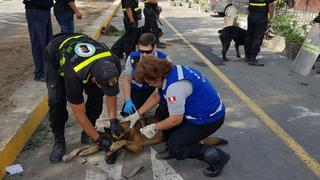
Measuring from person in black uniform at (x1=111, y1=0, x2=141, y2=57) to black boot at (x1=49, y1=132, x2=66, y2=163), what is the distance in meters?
3.87

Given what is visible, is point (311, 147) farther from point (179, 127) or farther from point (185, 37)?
point (185, 37)

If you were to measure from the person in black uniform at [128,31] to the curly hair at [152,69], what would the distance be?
4515mm

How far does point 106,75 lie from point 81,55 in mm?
340

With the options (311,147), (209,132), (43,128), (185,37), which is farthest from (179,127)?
(185,37)

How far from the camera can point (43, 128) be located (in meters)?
4.83

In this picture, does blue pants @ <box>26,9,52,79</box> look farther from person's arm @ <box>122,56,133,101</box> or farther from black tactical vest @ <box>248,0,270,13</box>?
black tactical vest @ <box>248,0,270,13</box>

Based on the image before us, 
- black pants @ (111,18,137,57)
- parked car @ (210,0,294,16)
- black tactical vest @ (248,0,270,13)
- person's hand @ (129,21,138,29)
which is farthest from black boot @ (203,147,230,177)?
parked car @ (210,0,294,16)

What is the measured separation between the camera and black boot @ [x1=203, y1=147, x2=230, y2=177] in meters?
3.61

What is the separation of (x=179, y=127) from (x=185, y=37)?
8.58 metres

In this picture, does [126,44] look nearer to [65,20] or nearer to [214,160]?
[65,20]

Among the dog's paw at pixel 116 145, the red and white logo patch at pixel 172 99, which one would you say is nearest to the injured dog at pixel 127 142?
the dog's paw at pixel 116 145

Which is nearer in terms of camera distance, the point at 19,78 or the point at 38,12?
the point at 38,12

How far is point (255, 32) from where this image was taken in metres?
8.27

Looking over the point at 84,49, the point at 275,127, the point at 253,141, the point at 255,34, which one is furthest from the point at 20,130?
the point at 255,34
